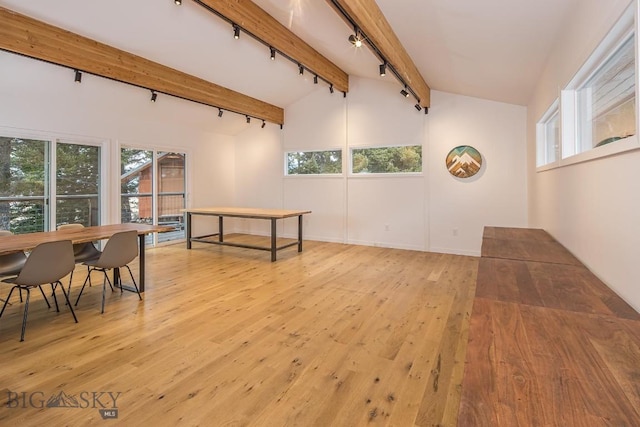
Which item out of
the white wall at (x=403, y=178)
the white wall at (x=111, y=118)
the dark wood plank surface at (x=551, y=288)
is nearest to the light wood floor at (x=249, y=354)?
the dark wood plank surface at (x=551, y=288)

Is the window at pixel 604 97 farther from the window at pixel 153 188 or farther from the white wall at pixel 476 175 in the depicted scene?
the window at pixel 153 188

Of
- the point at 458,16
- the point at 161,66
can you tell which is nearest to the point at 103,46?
the point at 161,66

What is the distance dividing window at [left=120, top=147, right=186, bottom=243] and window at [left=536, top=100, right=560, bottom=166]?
5.86 meters

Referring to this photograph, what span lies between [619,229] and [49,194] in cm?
650

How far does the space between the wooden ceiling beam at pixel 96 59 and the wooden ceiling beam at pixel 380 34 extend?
10.1ft

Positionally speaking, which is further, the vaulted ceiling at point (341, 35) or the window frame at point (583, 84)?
the vaulted ceiling at point (341, 35)

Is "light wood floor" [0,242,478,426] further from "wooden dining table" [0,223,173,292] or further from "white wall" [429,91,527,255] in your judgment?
"white wall" [429,91,527,255]

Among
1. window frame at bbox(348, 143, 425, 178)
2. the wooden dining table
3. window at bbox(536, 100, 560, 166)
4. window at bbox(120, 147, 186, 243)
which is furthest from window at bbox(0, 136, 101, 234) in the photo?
window at bbox(536, 100, 560, 166)

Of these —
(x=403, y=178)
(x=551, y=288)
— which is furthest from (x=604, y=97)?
(x=403, y=178)

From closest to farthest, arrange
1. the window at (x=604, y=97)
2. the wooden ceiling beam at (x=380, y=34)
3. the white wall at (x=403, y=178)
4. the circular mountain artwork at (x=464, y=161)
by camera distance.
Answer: the window at (x=604, y=97)
the wooden ceiling beam at (x=380, y=34)
the white wall at (x=403, y=178)
the circular mountain artwork at (x=464, y=161)

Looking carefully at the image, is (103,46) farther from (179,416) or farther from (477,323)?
(477,323)

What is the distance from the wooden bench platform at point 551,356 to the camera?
881 millimetres

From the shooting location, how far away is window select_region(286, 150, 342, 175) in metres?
7.12

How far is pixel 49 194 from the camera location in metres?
4.95
